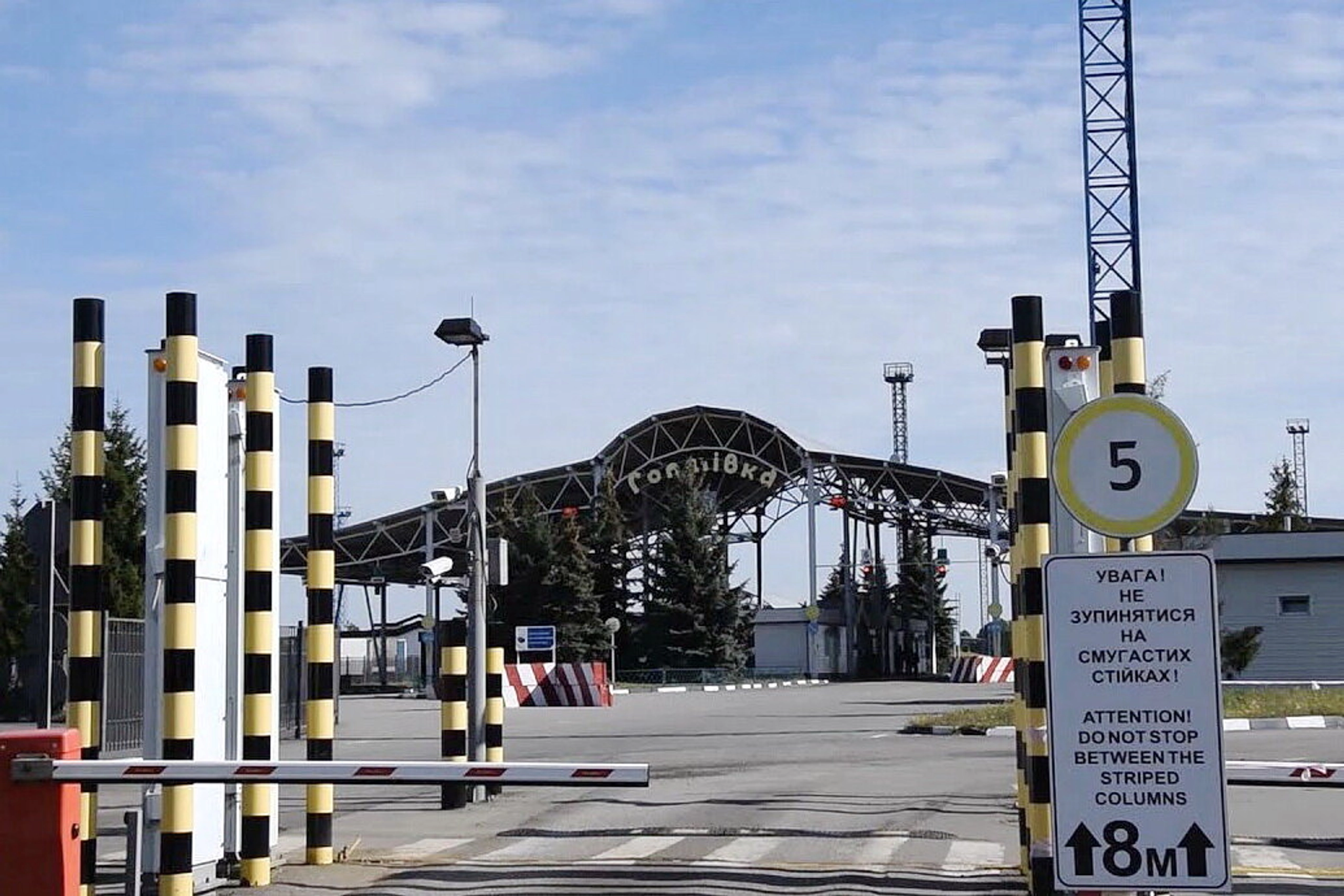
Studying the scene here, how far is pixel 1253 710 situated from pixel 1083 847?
84.3 ft

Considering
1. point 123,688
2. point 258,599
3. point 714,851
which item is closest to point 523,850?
point 714,851

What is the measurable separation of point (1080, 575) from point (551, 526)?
66.4 metres

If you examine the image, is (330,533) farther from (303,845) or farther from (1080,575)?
(1080,575)

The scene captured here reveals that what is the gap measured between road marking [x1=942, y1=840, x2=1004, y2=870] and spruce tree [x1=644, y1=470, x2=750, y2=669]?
6121 cm

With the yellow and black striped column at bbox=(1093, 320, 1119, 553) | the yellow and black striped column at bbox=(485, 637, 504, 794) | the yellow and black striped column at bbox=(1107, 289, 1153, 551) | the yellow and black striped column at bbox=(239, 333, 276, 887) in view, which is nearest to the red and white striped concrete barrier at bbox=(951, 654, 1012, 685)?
the yellow and black striped column at bbox=(485, 637, 504, 794)

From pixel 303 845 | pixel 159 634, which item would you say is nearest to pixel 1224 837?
pixel 159 634

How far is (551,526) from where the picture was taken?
72562mm

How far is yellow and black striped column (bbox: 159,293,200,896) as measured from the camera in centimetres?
943

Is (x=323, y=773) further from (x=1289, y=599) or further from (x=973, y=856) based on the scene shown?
(x=1289, y=599)

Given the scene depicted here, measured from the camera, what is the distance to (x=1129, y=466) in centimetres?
679

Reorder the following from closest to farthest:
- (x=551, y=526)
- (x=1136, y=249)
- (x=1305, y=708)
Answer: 1. (x=1305, y=708)
2. (x=1136, y=249)
3. (x=551, y=526)

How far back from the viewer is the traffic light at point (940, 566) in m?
84.4

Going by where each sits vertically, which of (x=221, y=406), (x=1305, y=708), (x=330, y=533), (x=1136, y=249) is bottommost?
(x=1305, y=708)

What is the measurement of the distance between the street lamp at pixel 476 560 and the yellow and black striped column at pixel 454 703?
19.6 inches
